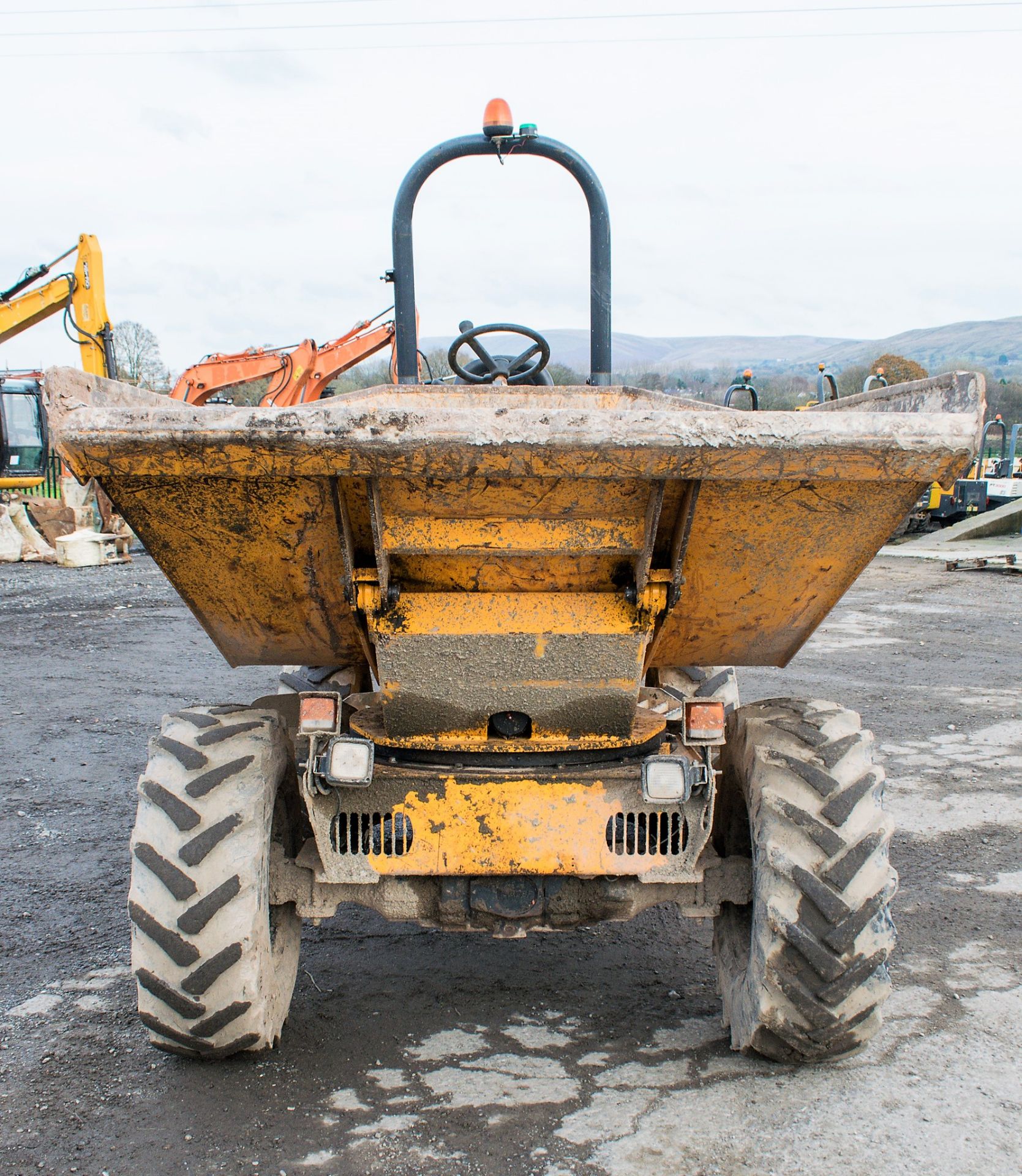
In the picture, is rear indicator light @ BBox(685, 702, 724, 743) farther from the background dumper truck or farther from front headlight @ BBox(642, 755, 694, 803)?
front headlight @ BBox(642, 755, 694, 803)

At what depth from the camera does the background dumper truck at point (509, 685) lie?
2.17 meters

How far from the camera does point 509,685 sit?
8.52 ft

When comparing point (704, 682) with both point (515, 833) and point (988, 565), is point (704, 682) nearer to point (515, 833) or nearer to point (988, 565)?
point (515, 833)

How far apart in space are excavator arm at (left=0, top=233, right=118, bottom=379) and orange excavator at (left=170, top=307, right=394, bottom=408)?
1586 millimetres

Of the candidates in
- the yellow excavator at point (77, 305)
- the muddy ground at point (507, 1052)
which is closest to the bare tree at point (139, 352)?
the yellow excavator at point (77, 305)

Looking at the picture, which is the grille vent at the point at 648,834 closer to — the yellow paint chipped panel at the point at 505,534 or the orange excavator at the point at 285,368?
the yellow paint chipped panel at the point at 505,534

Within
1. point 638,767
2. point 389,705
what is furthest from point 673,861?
point 389,705

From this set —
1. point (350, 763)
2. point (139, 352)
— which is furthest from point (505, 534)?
point (139, 352)

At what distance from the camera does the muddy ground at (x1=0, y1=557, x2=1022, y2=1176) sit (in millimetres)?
2367

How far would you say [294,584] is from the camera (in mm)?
2678

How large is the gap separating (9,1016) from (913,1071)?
2532 mm

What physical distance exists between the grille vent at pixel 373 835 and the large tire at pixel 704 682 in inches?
61.5

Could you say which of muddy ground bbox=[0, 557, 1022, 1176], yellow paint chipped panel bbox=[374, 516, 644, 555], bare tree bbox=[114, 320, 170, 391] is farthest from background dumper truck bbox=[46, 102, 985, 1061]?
bare tree bbox=[114, 320, 170, 391]

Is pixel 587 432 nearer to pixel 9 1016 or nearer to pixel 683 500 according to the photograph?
pixel 683 500
